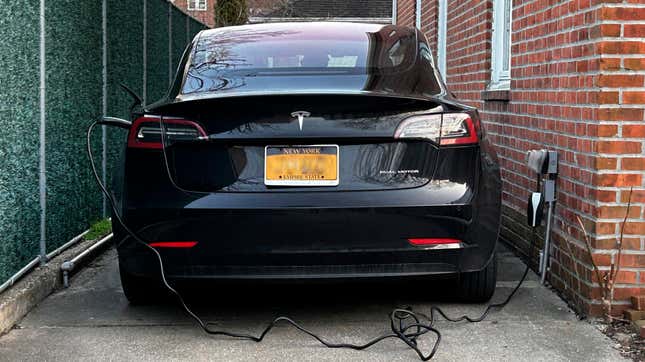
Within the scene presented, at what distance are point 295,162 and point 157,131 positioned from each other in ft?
2.37

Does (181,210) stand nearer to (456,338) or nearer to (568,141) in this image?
(456,338)

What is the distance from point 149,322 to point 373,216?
4.77 ft

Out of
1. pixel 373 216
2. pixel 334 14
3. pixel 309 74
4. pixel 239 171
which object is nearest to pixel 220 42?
pixel 309 74

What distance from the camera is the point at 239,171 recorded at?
456cm

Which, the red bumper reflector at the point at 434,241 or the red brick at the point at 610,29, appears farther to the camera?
the red brick at the point at 610,29

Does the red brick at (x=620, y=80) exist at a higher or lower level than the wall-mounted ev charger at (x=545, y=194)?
higher

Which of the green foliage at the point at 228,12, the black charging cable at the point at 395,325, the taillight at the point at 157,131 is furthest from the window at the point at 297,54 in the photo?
the green foliage at the point at 228,12

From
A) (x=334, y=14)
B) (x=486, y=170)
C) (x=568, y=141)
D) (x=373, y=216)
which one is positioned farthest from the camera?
(x=334, y=14)

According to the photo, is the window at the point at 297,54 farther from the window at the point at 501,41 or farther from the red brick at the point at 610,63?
the window at the point at 501,41

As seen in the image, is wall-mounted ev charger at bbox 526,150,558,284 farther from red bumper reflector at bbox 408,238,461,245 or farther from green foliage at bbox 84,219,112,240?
green foliage at bbox 84,219,112,240

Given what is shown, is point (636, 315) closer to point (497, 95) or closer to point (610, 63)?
point (610, 63)

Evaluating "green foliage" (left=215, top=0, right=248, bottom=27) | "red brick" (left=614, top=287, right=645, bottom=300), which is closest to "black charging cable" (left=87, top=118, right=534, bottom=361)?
"red brick" (left=614, top=287, right=645, bottom=300)

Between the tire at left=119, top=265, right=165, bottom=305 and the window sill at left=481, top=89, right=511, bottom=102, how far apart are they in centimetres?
326

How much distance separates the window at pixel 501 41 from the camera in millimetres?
8141
